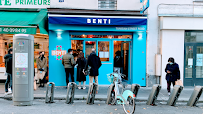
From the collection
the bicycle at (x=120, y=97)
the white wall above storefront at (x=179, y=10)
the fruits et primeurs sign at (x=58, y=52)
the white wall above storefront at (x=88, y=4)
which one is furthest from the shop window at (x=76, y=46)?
the white wall above storefront at (x=179, y=10)

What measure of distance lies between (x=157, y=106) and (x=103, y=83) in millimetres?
3978

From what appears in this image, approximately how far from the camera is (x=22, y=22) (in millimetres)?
9109

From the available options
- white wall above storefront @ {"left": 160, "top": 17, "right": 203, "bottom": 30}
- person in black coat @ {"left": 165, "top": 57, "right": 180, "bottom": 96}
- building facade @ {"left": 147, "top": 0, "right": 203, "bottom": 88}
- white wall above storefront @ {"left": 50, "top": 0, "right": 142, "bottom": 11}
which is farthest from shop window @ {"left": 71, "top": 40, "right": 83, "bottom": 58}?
person in black coat @ {"left": 165, "top": 57, "right": 180, "bottom": 96}

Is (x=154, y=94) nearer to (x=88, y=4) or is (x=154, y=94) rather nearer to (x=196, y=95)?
(x=196, y=95)

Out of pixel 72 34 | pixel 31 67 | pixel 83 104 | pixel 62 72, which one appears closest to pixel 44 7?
pixel 72 34

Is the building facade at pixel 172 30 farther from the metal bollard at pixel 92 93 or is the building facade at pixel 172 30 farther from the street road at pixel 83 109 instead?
the metal bollard at pixel 92 93

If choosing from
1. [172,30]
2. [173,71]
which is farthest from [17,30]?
[172,30]

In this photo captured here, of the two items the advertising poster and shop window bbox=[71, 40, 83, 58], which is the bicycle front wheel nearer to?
the advertising poster

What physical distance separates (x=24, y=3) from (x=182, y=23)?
8.31 metres

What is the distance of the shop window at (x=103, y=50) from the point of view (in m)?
10.4

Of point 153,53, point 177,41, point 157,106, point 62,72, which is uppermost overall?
point 177,41

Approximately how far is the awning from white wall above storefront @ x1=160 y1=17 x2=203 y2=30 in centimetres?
591

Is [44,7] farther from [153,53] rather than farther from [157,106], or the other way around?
[157,106]

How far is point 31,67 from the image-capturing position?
6496mm
